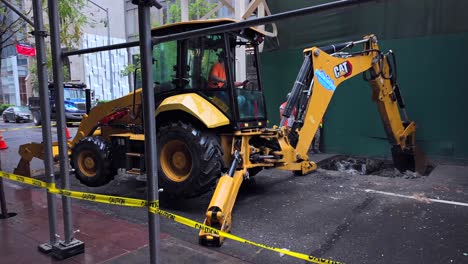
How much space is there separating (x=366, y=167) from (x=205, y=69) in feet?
16.5

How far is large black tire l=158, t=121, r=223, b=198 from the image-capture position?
5.54 m

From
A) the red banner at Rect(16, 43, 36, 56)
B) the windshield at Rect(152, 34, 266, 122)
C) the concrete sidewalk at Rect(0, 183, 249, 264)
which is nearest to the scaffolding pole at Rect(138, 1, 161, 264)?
the concrete sidewalk at Rect(0, 183, 249, 264)

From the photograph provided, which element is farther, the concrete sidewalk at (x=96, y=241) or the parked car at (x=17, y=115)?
the parked car at (x=17, y=115)

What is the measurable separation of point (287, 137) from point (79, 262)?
3901 mm

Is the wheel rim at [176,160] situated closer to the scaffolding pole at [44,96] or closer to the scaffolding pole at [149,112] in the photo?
the scaffolding pole at [44,96]

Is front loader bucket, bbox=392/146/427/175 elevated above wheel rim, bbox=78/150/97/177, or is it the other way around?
wheel rim, bbox=78/150/97/177

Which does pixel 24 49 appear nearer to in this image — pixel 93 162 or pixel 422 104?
pixel 93 162

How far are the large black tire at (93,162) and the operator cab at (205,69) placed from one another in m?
1.34

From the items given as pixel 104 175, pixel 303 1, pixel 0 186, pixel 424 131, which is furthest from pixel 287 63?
pixel 0 186

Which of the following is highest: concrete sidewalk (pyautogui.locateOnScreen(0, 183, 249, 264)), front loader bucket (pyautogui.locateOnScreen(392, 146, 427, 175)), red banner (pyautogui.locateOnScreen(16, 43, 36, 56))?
red banner (pyautogui.locateOnScreen(16, 43, 36, 56))

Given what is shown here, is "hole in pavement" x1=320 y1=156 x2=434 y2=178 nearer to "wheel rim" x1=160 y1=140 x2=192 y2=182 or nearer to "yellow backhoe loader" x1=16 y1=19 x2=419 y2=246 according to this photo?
"yellow backhoe loader" x1=16 y1=19 x2=419 y2=246

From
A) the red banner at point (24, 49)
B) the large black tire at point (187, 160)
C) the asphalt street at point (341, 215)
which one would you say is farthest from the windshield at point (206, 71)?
the red banner at point (24, 49)

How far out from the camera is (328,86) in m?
6.87

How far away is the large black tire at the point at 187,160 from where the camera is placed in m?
5.54
